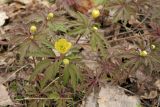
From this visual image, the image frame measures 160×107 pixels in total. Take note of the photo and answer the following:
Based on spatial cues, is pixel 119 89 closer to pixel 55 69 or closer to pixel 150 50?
pixel 150 50

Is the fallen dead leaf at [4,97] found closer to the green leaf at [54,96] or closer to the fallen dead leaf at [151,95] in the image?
the green leaf at [54,96]

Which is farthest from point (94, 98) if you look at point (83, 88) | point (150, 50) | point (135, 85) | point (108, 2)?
point (108, 2)

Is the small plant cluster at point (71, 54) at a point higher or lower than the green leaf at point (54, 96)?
higher

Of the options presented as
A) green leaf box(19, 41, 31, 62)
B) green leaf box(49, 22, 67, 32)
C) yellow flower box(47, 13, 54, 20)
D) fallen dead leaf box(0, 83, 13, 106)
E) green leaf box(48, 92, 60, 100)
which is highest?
yellow flower box(47, 13, 54, 20)

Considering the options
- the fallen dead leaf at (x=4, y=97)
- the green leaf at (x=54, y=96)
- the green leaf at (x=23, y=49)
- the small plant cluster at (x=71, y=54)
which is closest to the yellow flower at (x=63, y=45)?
the small plant cluster at (x=71, y=54)

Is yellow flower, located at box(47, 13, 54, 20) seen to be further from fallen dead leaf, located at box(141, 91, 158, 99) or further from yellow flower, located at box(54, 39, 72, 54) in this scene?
fallen dead leaf, located at box(141, 91, 158, 99)

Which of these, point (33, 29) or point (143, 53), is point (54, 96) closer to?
point (33, 29)

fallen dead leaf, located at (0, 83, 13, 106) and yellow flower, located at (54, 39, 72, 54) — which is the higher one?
yellow flower, located at (54, 39, 72, 54)

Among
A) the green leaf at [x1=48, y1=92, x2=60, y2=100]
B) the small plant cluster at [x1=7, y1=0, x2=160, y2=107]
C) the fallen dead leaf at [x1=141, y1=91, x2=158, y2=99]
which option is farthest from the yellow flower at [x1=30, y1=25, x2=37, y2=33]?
the fallen dead leaf at [x1=141, y1=91, x2=158, y2=99]

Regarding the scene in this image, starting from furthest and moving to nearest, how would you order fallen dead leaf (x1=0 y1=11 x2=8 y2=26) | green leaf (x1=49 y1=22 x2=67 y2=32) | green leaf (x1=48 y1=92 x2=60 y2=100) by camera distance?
fallen dead leaf (x1=0 y1=11 x2=8 y2=26) < green leaf (x1=48 y1=92 x2=60 y2=100) < green leaf (x1=49 y1=22 x2=67 y2=32)

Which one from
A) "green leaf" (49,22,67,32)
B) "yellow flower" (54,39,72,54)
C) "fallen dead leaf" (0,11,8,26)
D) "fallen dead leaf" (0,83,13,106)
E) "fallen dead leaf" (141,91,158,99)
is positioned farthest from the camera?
"fallen dead leaf" (0,11,8,26)
